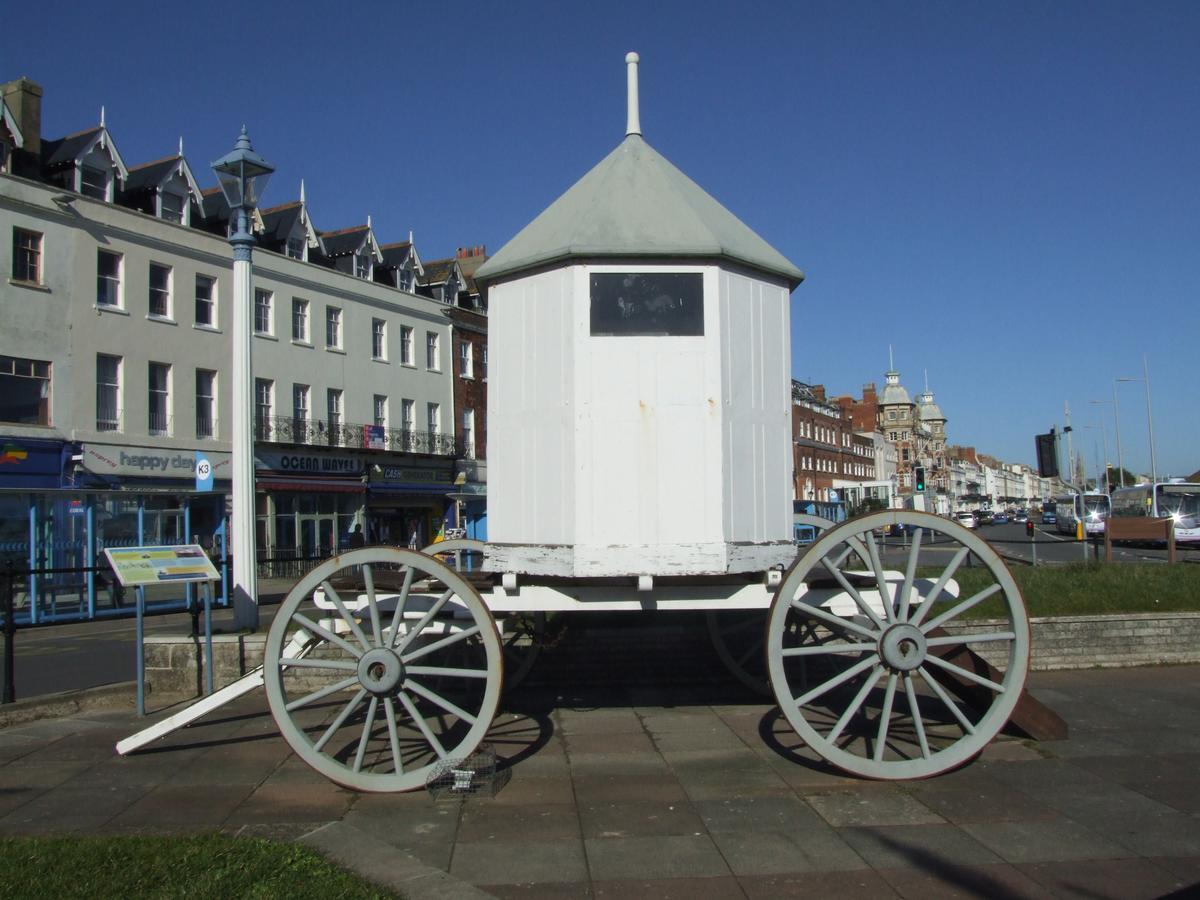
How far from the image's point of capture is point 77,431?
28.4 metres

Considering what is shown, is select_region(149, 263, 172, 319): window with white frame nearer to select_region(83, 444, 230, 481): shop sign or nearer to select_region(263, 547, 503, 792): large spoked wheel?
select_region(83, 444, 230, 481): shop sign

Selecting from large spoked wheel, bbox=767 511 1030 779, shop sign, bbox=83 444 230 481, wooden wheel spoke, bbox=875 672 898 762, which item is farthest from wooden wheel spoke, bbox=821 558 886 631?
shop sign, bbox=83 444 230 481

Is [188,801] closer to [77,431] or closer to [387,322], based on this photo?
[77,431]

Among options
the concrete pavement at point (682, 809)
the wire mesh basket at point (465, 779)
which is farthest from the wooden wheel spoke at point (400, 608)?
the concrete pavement at point (682, 809)

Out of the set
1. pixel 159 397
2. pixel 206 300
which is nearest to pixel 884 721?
pixel 159 397

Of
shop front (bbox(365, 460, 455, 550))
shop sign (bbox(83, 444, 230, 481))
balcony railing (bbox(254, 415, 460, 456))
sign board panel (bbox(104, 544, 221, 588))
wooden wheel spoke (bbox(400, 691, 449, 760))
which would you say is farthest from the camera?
shop front (bbox(365, 460, 455, 550))

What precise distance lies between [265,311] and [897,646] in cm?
3313

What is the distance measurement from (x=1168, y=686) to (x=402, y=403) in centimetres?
3602

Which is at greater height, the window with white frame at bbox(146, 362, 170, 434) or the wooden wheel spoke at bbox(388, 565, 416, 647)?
the window with white frame at bbox(146, 362, 170, 434)

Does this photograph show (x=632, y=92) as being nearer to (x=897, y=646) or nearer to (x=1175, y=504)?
(x=897, y=646)

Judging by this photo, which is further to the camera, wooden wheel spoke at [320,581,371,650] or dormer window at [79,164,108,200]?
dormer window at [79,164,108,200]

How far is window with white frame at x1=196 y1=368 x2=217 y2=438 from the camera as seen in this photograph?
32.8m

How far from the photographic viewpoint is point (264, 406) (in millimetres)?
35781

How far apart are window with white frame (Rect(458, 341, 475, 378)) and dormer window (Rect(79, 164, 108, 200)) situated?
1805cm
